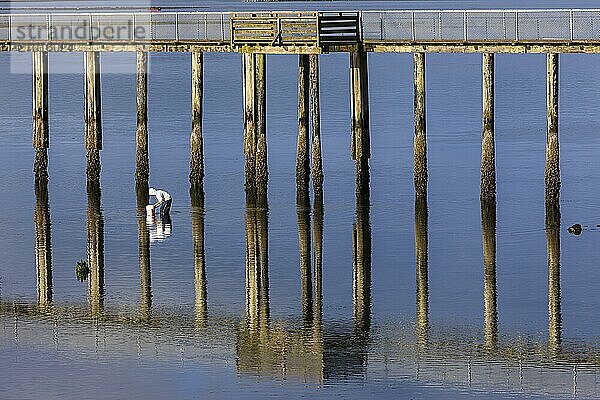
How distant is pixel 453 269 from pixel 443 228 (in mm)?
5949

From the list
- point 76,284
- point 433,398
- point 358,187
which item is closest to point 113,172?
point 358,187

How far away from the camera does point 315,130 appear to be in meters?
47.1

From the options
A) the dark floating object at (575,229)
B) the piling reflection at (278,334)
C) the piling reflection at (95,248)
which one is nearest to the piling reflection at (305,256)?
the piling reflection at (278,334)

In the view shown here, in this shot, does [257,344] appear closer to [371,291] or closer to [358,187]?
[371,291]

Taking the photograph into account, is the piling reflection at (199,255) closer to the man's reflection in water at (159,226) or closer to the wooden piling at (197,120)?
the man's reflection in water at (159,226)

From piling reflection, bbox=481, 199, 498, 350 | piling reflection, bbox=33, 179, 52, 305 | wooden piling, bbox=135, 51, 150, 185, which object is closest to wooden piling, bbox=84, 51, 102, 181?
wooden piling, bbox=135, 51, 150, 185

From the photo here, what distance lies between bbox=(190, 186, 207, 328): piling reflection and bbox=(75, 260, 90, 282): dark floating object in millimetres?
2638

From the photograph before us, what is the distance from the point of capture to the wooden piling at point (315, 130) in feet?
154

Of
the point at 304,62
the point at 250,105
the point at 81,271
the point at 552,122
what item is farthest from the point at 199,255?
the point at 552,122

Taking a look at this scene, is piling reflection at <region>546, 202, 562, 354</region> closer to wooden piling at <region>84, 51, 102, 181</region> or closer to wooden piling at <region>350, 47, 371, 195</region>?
wooden piling at <region>350, 47, 371, 195</region>

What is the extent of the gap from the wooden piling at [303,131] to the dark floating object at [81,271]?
1033 centimetres

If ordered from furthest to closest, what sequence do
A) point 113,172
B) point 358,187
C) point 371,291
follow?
point 113,172, point 358,187, point 371,291

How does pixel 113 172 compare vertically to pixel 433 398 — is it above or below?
above

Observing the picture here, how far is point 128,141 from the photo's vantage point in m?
69.6
